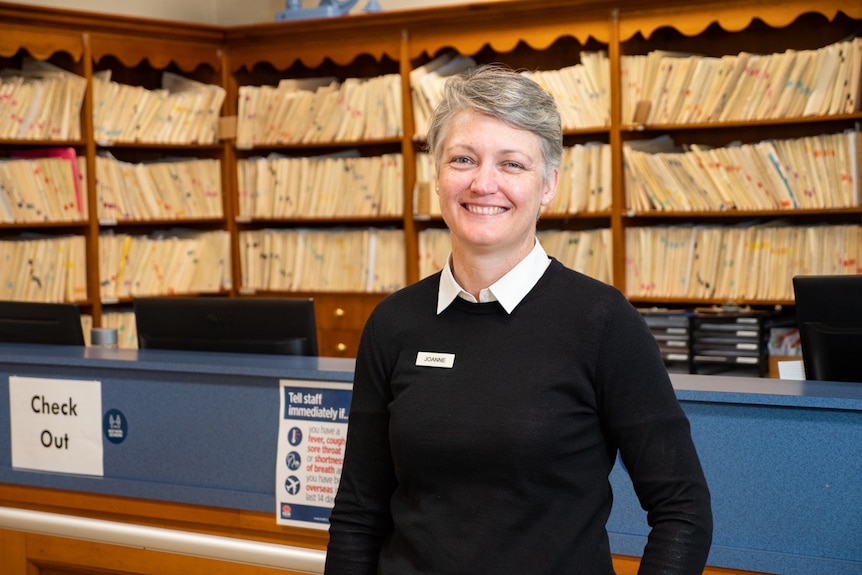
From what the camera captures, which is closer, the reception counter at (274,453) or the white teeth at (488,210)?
the white teeth at (488,210)

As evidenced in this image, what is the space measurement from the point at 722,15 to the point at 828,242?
981mm

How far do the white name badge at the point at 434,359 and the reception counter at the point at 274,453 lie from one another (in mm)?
573

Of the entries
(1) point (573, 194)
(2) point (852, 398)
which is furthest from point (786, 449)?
(1) point (573, 194)

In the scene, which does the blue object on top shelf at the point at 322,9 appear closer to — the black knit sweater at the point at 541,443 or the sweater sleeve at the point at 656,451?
the black knit sweater at the point at 541,443

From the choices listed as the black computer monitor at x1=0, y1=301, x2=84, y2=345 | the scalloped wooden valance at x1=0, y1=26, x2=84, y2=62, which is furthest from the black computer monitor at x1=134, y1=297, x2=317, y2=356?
the scalloped wooden valance at x1=0, y1=26, x2=84, y2=62

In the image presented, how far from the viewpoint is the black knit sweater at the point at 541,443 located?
122cm

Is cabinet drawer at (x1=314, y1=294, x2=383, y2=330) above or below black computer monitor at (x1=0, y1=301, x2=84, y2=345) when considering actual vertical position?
below

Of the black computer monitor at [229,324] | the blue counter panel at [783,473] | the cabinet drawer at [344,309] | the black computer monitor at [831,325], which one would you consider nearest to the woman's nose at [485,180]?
the blue counter panel at [783,473]

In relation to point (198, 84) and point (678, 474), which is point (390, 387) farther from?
point (198, 84)

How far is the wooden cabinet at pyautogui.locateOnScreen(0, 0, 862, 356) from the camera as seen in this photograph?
4137 mm

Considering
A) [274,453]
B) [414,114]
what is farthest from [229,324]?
[414,114]

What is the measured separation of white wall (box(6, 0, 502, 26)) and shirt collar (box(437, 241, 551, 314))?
3.93 meters

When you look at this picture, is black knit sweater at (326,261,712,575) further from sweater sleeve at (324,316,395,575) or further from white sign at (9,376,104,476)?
white sign at (9,376,104,476)

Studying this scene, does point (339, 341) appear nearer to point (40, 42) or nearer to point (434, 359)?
point (40, 42)
